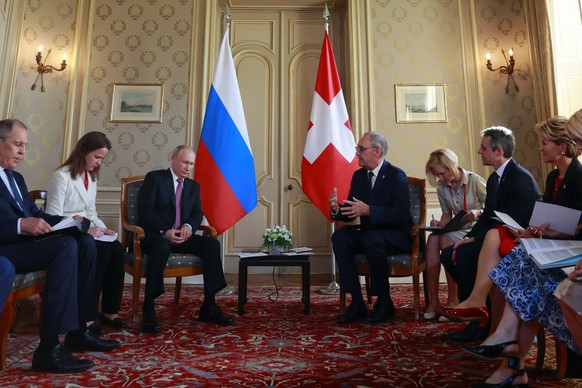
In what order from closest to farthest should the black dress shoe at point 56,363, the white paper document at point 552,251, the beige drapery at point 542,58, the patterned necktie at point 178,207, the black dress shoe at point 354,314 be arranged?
the white paper document at point 552,251 → the black dress shoe at point 56,363 → the black dress shoe at point 354,314 → the patterned necktie at point 178,207 → the beige drapery at point 542,58

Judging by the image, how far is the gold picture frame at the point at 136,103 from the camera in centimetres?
451

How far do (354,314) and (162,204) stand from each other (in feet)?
5.05

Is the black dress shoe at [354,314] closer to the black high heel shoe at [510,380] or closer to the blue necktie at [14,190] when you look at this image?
the black high heel shoe at [510,380]

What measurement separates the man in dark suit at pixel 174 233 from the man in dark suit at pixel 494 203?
1.39 m

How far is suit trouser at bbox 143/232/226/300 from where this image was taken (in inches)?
98.0

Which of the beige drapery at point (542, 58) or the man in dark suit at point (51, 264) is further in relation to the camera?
the beige drapery at point (542, 58)

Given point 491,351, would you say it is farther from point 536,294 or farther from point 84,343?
point 84,343

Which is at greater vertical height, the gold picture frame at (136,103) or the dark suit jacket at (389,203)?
the gold picture frame at (136,103)

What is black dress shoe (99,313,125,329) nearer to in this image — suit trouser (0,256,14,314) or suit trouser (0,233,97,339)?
suit trouser (0,233,97,339)

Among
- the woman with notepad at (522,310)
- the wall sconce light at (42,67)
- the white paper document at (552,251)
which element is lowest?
the woman with notepad at (522,310)

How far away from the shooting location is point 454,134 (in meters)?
4.51

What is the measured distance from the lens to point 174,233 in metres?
2.68

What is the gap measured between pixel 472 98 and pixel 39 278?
14.6 ft

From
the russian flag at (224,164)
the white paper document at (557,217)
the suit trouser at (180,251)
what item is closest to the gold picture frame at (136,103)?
the russian flag at (224,164)
